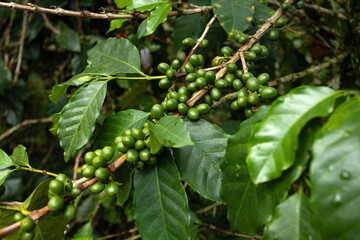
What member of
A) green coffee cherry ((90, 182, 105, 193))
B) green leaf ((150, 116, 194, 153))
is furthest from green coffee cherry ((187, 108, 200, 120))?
green coffee cherry ((90, 182, 105, 193))

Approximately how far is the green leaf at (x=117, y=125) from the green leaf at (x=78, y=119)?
50 millimetres

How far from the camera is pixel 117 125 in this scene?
1.06m

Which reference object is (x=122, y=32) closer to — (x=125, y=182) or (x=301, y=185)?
(x=125, y=182)

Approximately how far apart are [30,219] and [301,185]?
723 mm

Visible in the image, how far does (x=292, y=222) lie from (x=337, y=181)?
0.66 ft

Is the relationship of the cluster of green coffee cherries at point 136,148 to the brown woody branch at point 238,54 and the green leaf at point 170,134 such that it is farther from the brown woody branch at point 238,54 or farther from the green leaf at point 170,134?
the brown woody branch at point 238,54

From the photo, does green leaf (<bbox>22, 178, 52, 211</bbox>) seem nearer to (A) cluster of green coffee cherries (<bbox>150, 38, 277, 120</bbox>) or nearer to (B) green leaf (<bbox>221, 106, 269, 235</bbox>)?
(A) cluster of green coffee cherries (<bbox>150, 38, 277, 120</bbox>)

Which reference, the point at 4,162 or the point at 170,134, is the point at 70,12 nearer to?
the point at 4,162

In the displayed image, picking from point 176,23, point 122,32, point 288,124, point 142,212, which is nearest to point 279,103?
point 288,124

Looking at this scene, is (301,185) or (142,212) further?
(142,212)

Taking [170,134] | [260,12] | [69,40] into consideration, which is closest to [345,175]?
[170,134]

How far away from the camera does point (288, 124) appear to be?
0.66 metres

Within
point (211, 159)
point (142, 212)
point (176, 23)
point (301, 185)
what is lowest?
point (142, 212)

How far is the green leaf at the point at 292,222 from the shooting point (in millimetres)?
652
